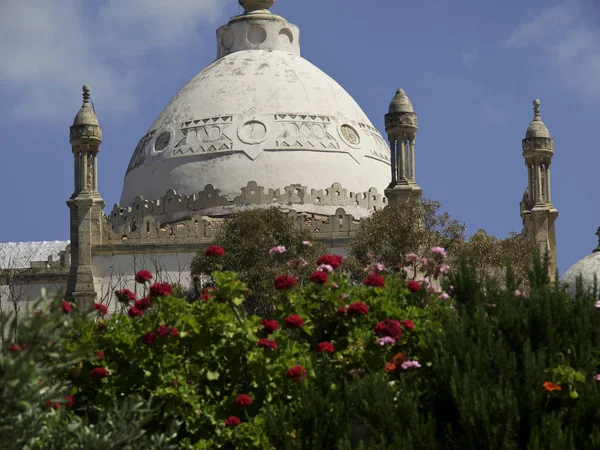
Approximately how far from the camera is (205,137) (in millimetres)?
43906

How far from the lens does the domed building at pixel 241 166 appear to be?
38594mm

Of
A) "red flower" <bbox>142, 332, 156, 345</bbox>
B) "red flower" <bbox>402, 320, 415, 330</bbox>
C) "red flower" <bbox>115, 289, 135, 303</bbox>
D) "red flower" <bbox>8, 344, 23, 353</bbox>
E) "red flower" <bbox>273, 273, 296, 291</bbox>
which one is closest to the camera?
"red flower" <bbox>8, 344, 23, 353</bbox>

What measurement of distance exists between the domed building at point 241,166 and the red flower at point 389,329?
811 inches

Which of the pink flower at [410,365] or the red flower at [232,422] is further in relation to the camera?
the pink flower at [410,365]

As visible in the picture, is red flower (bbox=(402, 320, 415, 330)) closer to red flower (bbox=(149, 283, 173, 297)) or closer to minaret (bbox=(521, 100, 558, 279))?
red flower (bbox=(149, 283, 173, 297))

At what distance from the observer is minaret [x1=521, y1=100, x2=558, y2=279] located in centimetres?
3862

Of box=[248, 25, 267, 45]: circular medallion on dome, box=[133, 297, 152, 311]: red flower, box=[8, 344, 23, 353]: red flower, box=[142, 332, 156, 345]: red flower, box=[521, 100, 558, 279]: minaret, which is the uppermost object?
box=[248, 25, 267, 45]: circular medallion on dome

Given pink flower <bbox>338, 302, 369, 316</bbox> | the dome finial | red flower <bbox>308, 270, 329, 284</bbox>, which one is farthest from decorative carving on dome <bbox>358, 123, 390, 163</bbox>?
pink flower <bbox>338, 302, 369, 316</bbox>

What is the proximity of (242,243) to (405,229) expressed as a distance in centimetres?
336

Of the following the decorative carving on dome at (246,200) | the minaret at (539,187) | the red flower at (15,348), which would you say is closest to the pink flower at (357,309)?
the red flower at (15,348)

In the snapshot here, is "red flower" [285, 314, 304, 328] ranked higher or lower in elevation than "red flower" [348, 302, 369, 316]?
lower

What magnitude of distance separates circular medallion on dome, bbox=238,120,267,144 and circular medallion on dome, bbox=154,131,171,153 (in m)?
2.14

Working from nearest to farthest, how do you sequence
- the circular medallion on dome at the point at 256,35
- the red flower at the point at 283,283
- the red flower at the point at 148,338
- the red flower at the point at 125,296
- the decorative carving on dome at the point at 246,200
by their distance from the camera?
the red flower at the point at 148,338, the red flower at the point at 283,283, the red flower at the point at 125,296, the decorative carving on dome at the point at 246,200, the circular medallion on dome at the point at 256,35

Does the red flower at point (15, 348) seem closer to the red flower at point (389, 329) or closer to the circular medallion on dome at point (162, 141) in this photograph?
the red flower at point (389, 329)
